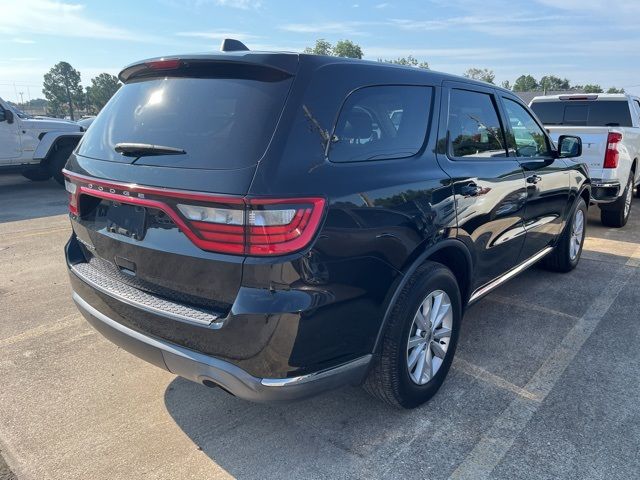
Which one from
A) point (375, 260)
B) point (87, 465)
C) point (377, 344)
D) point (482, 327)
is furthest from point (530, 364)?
point (87, 465)

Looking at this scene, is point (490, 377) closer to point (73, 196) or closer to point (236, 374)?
point (236, 374)

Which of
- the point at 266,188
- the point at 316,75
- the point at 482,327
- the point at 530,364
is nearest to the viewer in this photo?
the point at 266,188

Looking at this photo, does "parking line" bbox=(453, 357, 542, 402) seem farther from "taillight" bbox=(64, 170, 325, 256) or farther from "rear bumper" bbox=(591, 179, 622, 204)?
"rear bumper" bbox=(591, 179, 622, 204)

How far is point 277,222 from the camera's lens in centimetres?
191

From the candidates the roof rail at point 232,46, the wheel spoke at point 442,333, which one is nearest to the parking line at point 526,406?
the wheel spoke at point 442,333

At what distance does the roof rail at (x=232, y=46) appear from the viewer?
2.51 metres

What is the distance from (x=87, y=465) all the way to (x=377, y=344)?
1512 millimetres

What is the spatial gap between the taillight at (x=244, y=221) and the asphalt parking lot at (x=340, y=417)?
1134 mm

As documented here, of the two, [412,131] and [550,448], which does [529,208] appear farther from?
[550,448]

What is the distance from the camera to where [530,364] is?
10.8ft

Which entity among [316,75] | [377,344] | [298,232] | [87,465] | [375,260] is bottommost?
[87,465]

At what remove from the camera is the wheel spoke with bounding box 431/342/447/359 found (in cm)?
283

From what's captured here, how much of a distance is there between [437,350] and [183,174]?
1.77 metres

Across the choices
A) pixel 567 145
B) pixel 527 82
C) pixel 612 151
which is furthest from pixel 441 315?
pixel 527 82
